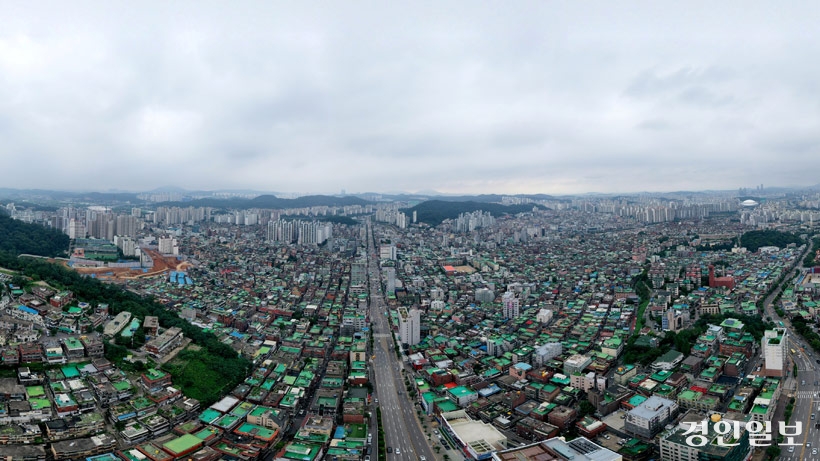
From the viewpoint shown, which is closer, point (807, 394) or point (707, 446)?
point (707, 446)

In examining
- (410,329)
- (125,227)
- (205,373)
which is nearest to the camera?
(205,373)

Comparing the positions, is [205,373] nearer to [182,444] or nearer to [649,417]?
[182,444]

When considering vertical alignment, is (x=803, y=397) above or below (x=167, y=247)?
below

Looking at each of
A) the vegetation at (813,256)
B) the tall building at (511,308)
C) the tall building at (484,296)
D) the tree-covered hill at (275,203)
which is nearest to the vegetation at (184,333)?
the tall building at (511,308)

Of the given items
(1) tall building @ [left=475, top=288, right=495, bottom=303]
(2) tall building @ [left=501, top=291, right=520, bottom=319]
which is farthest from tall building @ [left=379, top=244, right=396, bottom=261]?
(2) tall building @ [left=501, top=291, right=520, bottom=319]

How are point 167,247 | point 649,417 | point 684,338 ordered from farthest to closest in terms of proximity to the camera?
point 167,247 → point 684,338 → point 649,417

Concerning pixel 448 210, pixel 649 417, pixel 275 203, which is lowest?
pixel 649 417

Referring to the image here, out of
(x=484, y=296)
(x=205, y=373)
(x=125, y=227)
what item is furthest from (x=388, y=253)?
(x=205, y=373)
